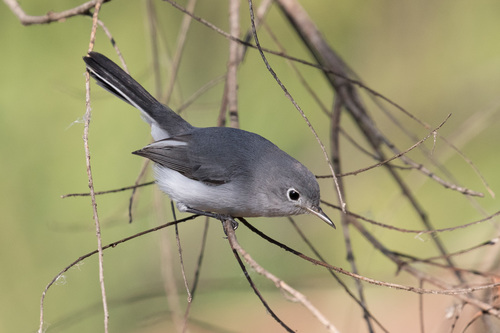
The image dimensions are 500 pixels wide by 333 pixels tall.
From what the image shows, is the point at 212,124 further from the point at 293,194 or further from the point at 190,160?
the point at 293,194

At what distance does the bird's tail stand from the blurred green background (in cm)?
13

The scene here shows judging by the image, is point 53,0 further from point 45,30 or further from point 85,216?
point 85,216

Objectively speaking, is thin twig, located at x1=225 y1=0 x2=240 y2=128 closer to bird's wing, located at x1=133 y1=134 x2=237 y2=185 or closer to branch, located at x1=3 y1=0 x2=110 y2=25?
bird's wing, located at x1=133 y1=134 x2=237 y2=185

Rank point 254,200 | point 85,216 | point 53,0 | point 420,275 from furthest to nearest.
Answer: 1. point 53,0
2. point 85,216
3. point 254,200
4. point 420,275

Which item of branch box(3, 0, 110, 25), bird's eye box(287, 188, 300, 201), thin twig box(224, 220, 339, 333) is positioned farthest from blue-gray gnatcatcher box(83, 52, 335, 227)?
thin twig box(224, 220, 339, 333)

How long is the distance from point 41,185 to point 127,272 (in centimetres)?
65

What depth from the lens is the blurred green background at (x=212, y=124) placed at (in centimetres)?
291

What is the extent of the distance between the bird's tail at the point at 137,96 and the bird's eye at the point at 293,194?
0.65 m

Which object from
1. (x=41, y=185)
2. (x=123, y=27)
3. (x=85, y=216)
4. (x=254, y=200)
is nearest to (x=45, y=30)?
(x=123, y=27)

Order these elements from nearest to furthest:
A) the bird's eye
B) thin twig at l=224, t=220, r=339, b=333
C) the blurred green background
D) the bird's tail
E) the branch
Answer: thin twig at l=224, t=220, r=339, b=333 < the branch < the bird's eye < the bird's tail < the blurred green background

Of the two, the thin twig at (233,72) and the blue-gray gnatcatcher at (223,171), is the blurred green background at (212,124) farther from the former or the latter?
the thin twig at (233,72)

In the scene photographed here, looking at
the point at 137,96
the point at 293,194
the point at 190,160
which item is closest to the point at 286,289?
the point at 293,194

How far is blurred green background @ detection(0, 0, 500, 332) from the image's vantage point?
291 centimetres

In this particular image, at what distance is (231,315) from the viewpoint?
11.1 ft
